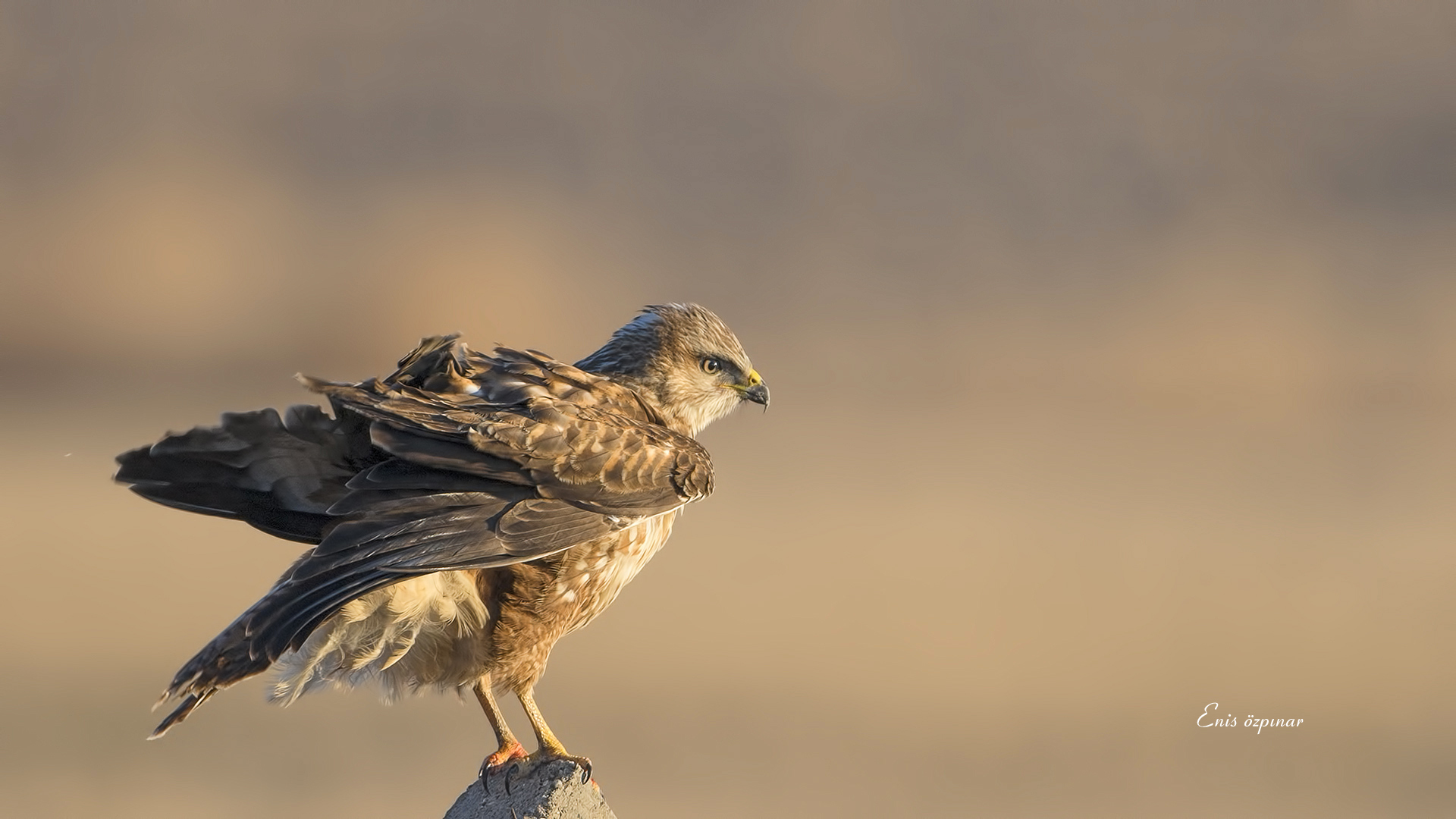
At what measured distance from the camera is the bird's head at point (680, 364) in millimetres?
6059

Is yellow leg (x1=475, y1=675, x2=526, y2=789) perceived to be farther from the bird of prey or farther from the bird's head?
the bird's head

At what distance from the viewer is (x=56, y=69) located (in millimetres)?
28828

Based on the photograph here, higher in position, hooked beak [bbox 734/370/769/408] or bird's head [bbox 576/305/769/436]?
bird's head [bbox 576/305/769/436]

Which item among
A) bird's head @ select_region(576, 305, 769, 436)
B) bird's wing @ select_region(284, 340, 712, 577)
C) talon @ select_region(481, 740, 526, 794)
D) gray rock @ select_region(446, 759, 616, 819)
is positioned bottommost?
gray rock @ select_region(446, 759, 616, 819)

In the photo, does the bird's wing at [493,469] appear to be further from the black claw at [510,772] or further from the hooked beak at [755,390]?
the black claw at [510,772]

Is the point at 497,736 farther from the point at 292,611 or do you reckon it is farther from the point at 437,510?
the point at 292,611

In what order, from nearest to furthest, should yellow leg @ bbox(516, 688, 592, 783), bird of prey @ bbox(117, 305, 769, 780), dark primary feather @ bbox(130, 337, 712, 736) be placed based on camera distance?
dark primary feather @ bbox(130, 337, 712, 736) → bird of prey @ bbox(117, 305, 769, 780) → yellow leg @ bbox(516, 688, 592, 783)

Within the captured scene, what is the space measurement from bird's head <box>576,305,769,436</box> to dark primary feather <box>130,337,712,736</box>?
946 mm

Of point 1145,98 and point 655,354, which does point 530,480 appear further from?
point 1145,98

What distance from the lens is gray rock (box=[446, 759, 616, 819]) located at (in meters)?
5.13

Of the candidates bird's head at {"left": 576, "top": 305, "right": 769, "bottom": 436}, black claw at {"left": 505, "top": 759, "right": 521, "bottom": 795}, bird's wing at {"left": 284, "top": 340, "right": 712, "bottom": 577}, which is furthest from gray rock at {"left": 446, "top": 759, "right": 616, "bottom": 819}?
bird's head at {"left": 576, "top": 305, "right": 769, "bottom": 436}

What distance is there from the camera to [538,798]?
5.19 meters

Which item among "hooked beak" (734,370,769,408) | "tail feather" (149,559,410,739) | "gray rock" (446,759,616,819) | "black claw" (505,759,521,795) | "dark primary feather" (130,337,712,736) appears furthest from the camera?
"hooked beak" (734,370,769,408)

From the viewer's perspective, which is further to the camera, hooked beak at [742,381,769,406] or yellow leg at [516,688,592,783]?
hooked beak at [742,381,769,406]
